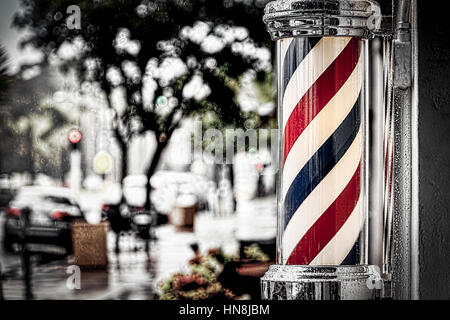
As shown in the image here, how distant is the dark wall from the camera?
2.71 meters

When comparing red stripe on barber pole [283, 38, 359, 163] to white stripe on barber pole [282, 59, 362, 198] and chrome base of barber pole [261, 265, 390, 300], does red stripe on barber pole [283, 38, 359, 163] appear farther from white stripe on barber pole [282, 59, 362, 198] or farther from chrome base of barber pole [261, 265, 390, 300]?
chrome base of barber pole [261, 265, 390, 300]

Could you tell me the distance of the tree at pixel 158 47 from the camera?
17.2 meters

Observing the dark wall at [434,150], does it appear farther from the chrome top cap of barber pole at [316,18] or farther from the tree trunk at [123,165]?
the tree trunk at [123,165]

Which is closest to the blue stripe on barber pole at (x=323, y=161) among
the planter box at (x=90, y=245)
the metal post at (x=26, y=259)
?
the metal post at (x=26, y=259)

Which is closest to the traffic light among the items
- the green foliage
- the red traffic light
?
the red traffic light

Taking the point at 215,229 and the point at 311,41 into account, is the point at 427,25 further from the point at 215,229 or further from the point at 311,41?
the point at 215,229

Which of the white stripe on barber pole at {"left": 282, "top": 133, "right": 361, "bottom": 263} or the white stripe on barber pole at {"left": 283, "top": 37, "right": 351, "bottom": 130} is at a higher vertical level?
the white stripe on barber pole at {"left": 283, "top": 37, "right": 351, "bottom": 130}

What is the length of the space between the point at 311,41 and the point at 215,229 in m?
22.2

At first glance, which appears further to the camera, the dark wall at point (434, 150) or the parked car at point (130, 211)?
the parked car at point (130, 211)

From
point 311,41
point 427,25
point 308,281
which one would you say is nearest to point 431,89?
point 427,25

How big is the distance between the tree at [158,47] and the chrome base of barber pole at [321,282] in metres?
14.2

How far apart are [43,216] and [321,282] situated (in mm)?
15986

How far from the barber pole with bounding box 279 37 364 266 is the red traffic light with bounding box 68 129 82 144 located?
16.0 m

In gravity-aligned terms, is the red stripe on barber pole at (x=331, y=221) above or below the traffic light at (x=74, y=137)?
below
